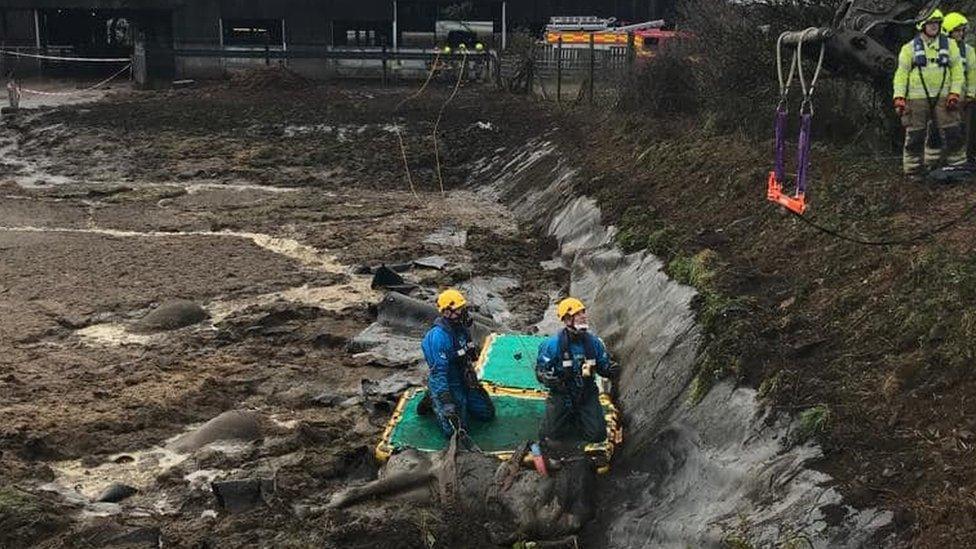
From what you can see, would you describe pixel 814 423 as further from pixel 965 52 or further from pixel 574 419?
pixel 965 52

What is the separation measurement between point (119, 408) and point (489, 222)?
991 cm

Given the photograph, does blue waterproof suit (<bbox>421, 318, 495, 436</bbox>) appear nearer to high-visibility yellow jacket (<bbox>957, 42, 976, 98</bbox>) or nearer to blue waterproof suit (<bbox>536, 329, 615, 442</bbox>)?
blue waterproof suit (<bbox>536, 329, 615, 442</bbox>)

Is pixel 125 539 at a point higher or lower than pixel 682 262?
lower

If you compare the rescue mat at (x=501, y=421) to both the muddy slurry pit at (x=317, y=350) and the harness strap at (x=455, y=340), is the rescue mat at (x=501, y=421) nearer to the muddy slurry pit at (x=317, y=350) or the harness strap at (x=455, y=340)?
the muddy slurry pit at (x=317, y=350)

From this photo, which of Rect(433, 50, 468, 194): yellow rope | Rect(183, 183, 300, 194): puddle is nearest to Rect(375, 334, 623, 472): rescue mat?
Rect(433, 50, 468, 194): yellow rope

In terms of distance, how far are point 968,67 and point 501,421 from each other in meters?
6.06

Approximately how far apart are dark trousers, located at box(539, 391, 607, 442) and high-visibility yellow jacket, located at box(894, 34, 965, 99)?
5.09 meters

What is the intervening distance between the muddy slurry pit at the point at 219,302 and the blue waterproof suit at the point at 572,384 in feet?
4.49

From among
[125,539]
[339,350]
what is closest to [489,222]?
[339,350]

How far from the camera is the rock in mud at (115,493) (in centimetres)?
788

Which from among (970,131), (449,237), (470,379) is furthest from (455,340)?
(449,237)

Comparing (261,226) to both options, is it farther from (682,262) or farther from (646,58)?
(682,262)

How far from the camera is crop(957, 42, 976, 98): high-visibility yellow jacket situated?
391 inches

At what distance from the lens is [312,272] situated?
15.0m
